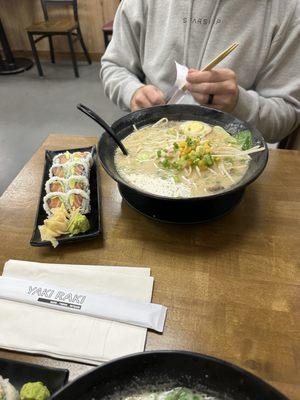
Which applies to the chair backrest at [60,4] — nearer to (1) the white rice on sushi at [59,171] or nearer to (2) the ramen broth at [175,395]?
(1) the white rice on sushi at [59,171]

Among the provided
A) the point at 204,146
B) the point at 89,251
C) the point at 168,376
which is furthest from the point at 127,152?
the point at 168,376

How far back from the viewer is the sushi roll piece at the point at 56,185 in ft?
3.48

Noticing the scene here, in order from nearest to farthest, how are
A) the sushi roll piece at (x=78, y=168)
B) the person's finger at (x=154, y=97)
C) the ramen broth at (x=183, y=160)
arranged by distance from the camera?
the ramen broth at (x=183, y=160), the sushi roll piece at (x=78, y=168), the person's finger at (x=154, y=97)

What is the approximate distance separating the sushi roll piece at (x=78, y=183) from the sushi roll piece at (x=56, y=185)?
2 centimetres

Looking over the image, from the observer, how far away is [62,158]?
3.96 ft

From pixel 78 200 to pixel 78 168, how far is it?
0.57 ft

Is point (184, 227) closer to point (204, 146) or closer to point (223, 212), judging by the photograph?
point (223, 212)

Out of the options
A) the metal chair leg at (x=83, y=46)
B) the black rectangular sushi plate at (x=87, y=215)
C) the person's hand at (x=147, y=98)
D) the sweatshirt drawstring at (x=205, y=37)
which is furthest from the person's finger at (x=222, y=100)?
the metal chair leg at (x=83, y=46)

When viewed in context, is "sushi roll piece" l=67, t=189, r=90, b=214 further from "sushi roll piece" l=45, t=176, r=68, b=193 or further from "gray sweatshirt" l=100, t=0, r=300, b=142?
"gray sweatshirt" l=100, t=0, r=300, b=142

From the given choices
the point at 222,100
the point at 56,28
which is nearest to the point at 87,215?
the point at 222,100

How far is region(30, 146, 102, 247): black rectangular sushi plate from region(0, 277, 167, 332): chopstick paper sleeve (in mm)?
142

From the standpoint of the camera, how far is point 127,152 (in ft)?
3.66

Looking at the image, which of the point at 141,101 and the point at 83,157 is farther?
the point at 141,101

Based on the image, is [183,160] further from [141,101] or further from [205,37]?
[205,37]
